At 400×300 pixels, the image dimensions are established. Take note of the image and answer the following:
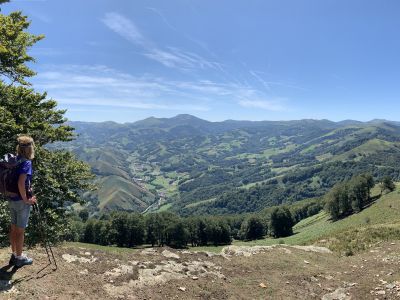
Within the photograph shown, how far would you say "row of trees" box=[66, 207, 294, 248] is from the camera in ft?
386

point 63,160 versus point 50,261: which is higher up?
point 63,160

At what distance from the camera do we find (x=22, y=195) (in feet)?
37.4

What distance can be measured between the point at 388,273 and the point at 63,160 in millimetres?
25131

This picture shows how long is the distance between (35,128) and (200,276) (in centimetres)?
1688

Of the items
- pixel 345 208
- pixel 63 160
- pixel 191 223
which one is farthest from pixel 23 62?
pixel 345 208

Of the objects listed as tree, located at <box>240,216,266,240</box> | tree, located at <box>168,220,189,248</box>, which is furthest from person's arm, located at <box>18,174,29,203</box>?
tree, located at <box>240,216,266,240</box>

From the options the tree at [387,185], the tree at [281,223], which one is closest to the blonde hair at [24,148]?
the tree at [281,223]

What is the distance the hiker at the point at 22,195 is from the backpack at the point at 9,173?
0.13 meters

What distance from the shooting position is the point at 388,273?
19.7 meters

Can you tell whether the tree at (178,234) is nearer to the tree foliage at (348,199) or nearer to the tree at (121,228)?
the tree at (121,228)

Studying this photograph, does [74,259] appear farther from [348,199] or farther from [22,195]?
[348,199]

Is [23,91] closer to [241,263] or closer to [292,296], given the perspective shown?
[241,263]

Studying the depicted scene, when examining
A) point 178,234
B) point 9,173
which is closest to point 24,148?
point 9,173

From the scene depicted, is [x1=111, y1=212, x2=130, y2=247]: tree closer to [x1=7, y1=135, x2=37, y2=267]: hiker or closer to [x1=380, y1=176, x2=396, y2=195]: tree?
[x1=380, y1=176, x2=396, y2=195]: tree
